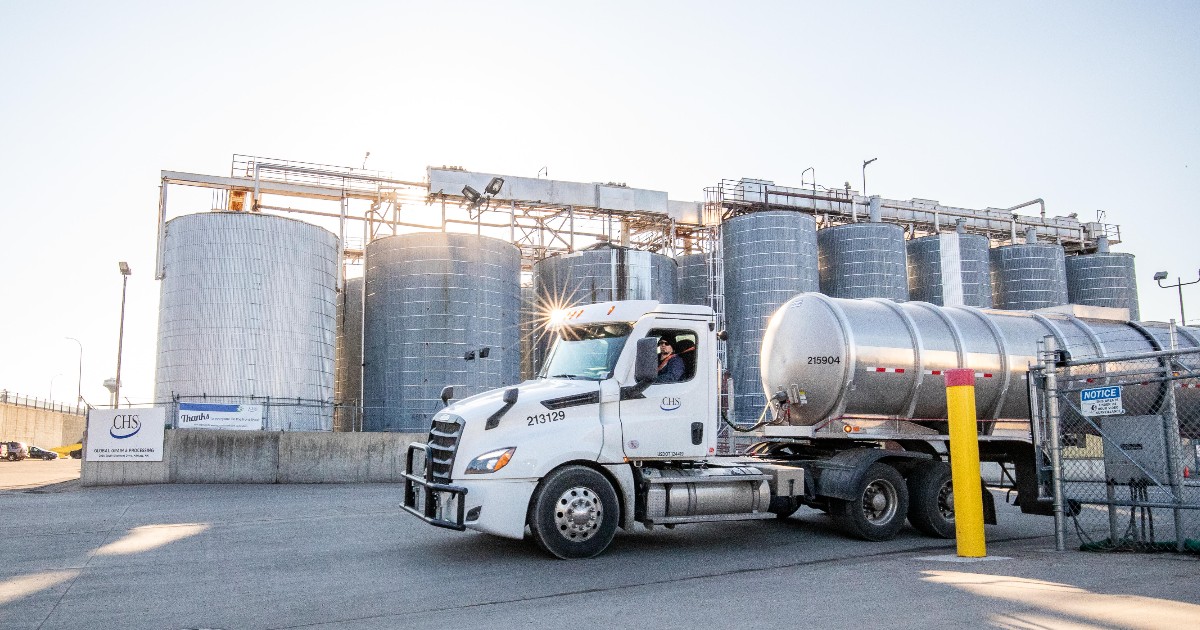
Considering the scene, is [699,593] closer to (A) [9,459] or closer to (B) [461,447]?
(B) [461,447]

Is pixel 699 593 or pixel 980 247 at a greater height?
pixel 980 247

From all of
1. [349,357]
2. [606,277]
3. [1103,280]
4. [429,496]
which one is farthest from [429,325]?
[1103,280]

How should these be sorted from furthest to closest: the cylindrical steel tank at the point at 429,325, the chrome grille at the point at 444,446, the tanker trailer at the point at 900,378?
A: the cylindrical steel tank at the point at 429,325 < the tanker trailer at the point at 900,378 < the chrome grille at the point at 444,446

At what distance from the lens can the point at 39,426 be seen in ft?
199

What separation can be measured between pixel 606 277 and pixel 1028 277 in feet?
66.2

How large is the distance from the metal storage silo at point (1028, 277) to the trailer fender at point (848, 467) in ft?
93.7

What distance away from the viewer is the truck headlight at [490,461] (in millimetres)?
9617

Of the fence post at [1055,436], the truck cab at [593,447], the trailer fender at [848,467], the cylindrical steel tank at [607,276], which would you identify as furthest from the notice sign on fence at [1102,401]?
the cylindrical steel tank at [607,276]

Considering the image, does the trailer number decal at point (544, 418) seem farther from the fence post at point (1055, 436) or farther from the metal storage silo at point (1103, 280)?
the metal storage silo at point (1103, 280)

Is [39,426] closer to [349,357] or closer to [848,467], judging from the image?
[349,357]

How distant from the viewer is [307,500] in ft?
58.3

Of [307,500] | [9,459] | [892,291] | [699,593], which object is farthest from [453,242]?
[9,459]

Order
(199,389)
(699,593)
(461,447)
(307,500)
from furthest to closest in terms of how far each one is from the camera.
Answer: (199,389)
(307,500)
(461,447)
(699,593)

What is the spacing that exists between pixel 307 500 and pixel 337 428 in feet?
39.9
